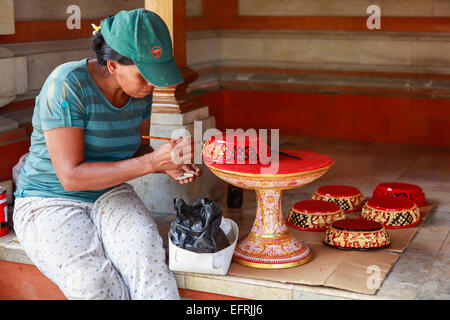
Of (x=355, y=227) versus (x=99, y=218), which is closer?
(x=99, y=218)

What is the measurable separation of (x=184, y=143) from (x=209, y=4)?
439 cm

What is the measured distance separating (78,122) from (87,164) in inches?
7.7

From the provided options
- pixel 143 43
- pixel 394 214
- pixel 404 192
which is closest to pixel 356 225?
pixel 394 214

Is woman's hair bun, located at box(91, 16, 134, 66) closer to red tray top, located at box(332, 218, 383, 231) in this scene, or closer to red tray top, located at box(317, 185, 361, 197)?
red tray top, located at box(332, 218, 383, 231)

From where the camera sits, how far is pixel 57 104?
292 centimetres

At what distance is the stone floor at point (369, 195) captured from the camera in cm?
311

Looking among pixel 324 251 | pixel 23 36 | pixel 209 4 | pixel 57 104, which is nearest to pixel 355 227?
pixel 324 251

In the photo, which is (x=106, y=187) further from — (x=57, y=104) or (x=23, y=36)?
(x=23, y=36)

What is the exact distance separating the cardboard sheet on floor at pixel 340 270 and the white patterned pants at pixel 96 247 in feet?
1.65

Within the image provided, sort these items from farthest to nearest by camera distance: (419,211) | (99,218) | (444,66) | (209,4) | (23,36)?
(209,4) → (444,66) → (23,36) → (419,211) → (99,218)

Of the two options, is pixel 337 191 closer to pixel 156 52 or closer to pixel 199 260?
pixel 199 260

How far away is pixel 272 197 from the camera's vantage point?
3363 millimetres

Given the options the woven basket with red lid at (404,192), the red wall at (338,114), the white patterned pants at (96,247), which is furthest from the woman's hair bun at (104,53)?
the red wall at (338,114)

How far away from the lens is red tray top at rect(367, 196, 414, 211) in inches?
158
